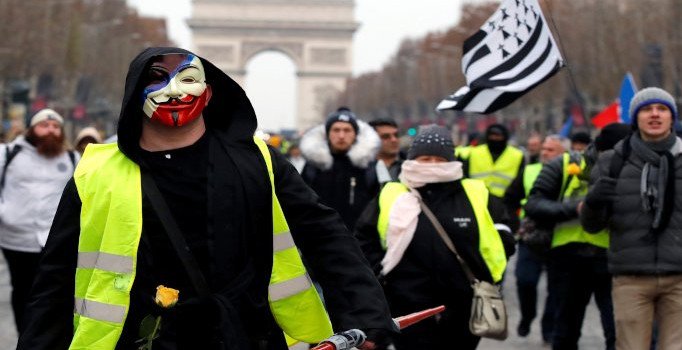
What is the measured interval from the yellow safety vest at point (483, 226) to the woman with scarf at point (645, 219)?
553 mm

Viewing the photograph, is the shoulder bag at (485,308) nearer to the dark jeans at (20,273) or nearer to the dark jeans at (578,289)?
the dark jeans at (578,289)

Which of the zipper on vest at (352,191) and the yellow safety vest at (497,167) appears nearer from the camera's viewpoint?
the zipper on vest at (352,191)

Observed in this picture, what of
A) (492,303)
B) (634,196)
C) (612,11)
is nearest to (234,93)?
(492,303)

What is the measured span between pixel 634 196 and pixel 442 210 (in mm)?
883

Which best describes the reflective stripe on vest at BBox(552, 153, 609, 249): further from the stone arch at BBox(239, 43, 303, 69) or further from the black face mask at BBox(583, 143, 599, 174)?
the stone arch at BBox(239, 43, 303, 69)

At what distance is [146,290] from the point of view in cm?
378

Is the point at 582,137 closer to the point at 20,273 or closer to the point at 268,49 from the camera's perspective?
the point at 20,273

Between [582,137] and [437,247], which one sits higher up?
[582,137]

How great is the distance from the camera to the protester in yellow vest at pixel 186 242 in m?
3.74

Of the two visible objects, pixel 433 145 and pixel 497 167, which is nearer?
pixel 433 145

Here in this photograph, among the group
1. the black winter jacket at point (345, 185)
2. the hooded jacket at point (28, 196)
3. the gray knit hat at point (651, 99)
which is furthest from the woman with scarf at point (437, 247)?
the hooded jacket at point (28, 196)

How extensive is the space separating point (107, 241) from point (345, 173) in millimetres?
4894

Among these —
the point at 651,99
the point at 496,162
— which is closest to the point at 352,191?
the point at 651,99

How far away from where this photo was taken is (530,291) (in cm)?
1059
